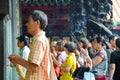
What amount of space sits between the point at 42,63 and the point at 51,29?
14763mm

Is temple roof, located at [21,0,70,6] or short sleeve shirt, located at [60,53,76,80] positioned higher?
temple roof, located at [21,0,70,6]

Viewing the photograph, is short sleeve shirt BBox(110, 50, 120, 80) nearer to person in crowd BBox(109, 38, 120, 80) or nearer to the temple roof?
person in crowd BBox(109, 38, 120, 80)

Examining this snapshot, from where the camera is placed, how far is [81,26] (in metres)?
21.2

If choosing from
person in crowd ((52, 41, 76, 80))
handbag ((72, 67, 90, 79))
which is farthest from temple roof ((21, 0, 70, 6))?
handbag ((72, 67, 90, 79))

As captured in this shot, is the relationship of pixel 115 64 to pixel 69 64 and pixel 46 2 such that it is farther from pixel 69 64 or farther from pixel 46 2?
pixel 46 2

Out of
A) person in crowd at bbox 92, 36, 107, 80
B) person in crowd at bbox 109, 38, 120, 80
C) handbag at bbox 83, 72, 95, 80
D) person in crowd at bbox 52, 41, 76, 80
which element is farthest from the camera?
person in crowd at bbox 52, 41, 76, 80

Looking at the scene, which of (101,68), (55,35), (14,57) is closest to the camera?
(14,57)

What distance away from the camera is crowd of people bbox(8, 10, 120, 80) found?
5980 mm

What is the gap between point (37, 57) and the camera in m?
5.94

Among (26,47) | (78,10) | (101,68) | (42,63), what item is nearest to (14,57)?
(42,63)

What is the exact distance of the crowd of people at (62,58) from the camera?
5980 millimetres

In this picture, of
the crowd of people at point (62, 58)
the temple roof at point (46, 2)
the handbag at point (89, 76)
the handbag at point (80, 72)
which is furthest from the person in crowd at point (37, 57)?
the temple roof at point (46, 2)

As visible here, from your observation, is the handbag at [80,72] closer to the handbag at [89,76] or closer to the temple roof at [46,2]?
the handbag at [89,76]

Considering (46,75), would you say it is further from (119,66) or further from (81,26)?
(81,26)
